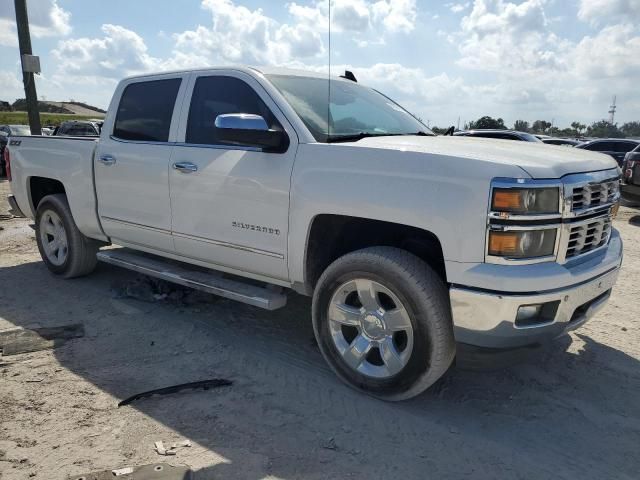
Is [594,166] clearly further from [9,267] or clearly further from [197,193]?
[9,267]

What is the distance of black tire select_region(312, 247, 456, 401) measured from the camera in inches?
117

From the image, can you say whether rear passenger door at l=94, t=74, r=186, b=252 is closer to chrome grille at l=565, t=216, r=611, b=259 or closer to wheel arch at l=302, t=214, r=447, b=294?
wheel arch at l=302, t=214, r=447, b=294

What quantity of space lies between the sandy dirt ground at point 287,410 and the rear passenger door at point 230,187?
28.1 inches

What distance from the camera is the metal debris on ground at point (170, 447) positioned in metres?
2.77

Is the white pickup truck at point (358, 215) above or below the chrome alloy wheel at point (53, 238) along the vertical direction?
above

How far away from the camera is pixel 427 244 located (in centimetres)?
326

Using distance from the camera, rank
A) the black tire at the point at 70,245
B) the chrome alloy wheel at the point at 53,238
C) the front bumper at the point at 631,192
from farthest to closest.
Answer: the front bumper at the point at 631,192
the chrome alloy wheel at the point at 53,238
the black tire at the point at 70,245

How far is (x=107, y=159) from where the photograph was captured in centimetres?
475

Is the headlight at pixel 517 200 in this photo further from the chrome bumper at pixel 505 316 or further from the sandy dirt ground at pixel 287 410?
the sandy dirt ground at pixel 287 410

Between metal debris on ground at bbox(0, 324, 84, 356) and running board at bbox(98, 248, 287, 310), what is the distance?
0.73m

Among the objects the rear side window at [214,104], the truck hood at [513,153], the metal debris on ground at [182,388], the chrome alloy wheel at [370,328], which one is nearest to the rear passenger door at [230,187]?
the rear side window at [214,104]

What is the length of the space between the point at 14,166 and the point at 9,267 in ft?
3.91

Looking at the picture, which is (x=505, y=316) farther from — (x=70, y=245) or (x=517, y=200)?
(x=70, y=245)

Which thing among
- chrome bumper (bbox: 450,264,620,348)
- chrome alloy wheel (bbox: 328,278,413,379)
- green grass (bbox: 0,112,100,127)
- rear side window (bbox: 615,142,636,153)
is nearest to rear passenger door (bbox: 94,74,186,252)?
chrome alloy wheel (bbox: 328,278,413,379)
